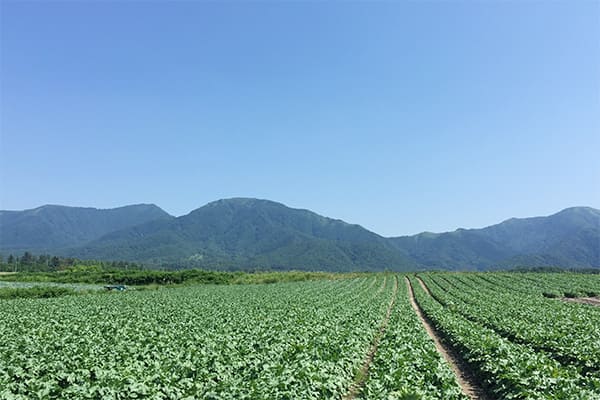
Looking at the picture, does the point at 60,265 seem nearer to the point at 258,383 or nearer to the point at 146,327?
the point at 146,327

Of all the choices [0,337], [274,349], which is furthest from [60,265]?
[274,349]

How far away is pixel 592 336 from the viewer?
1744cm

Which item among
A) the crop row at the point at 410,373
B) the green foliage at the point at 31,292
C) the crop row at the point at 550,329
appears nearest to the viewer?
the crop row at the point at 410,373

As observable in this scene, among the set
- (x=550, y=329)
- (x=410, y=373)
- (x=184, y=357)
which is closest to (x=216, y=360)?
(x=184, y=357)

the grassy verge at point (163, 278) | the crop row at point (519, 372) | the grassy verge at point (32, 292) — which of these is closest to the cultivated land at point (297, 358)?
the crop row at point (519, 372)

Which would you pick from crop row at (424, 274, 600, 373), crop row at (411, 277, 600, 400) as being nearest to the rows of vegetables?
crop row at (411, 277, 600, 400)

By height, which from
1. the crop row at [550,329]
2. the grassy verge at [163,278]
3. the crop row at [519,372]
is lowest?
the grassy verge at [163,278]

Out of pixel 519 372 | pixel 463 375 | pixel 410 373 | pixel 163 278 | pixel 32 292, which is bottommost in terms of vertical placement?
pixel 163 278

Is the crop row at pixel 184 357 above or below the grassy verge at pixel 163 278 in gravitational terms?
above

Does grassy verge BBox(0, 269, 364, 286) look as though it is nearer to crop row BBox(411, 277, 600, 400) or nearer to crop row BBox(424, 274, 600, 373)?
crop row BBox(424, 274, 600, 373)

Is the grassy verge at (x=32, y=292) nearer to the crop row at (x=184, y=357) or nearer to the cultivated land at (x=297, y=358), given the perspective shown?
the cultivated land at (x=297, y=358)

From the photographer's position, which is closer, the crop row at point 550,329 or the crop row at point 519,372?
the crop row at point 519,372

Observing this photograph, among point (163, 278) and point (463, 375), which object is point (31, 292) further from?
point (463, 375)

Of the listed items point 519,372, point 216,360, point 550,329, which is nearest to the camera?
point 519,372
